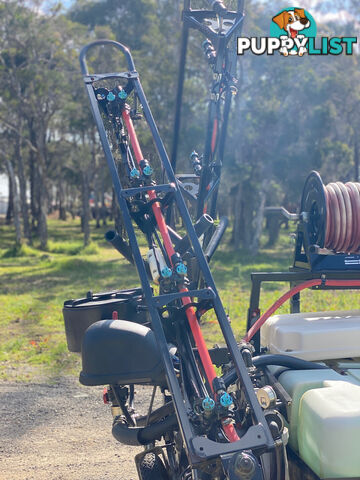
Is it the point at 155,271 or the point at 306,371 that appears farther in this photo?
the point at 306,371

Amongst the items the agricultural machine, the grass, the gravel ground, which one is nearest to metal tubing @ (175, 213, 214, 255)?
the agricultural machine

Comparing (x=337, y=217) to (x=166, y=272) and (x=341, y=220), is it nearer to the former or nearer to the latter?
(x=341, y=220)

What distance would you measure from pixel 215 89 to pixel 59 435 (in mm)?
3534

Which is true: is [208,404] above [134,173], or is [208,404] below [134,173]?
below

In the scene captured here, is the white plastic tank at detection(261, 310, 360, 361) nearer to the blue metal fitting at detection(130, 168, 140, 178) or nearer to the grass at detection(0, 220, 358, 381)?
the blue metal fitting at detection(130, 168, 140, 178)

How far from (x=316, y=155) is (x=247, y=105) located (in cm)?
346

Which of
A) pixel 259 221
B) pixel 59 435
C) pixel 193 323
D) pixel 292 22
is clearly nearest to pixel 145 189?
pixel 193 323

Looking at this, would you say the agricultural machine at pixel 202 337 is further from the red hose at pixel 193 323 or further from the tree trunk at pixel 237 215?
the tree trunk at pixel 237 215

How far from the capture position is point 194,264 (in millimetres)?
2754

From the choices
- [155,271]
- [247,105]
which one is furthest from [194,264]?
[247,105]

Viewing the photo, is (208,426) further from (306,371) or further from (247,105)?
(247,105)

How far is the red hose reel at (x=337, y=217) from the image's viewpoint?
3.68 meters

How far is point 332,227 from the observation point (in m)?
3.70

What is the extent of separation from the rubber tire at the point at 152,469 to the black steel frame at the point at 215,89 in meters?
1.24
